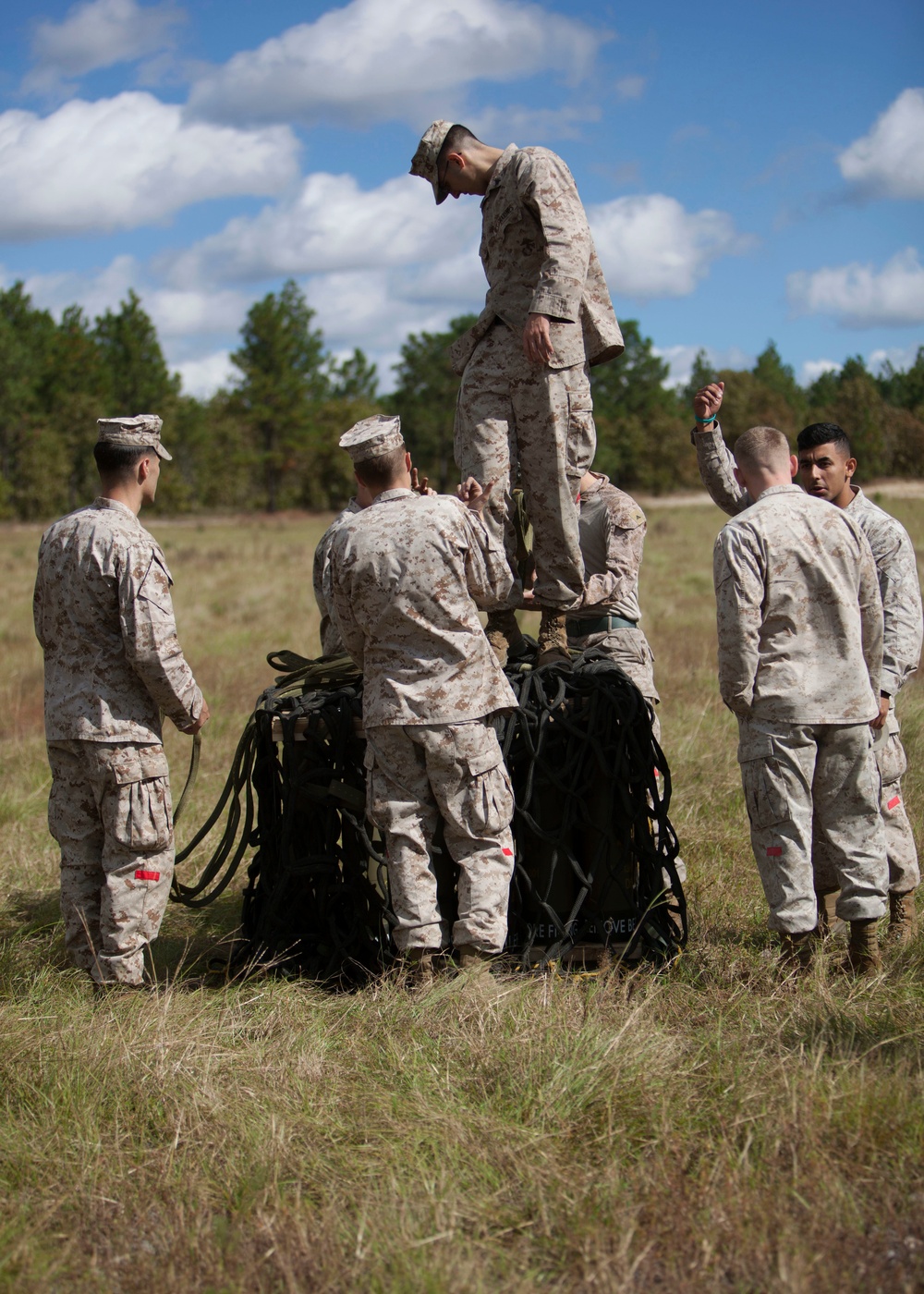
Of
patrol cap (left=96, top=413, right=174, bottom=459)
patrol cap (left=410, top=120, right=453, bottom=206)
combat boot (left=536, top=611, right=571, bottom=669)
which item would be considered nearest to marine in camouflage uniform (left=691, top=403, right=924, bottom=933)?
combat boot (left=536, top=611, right=571, bottom=669)

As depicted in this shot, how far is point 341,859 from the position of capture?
4.42 meters

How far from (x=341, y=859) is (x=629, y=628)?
1.72m

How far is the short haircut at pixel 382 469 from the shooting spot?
162 inches

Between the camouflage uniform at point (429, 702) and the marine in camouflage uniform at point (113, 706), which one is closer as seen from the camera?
the camouflage uniform at point (429, 702)

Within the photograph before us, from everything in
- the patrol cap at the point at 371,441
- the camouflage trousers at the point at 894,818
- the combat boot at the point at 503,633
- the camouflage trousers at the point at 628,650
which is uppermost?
the patrol cap at the point at 371,441

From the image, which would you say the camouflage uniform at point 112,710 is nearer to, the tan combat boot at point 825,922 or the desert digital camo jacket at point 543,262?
the desert digital camo jacket at point 543,262

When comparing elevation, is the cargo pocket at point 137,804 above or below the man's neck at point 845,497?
below

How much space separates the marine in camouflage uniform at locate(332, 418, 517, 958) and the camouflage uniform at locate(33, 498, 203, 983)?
0.74 m

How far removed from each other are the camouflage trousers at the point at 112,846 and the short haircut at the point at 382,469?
130 cm

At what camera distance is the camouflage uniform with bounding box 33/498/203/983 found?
4.23 m

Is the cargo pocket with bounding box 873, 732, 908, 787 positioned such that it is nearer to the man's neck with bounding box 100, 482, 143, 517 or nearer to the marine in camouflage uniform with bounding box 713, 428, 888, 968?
the marine in camouflage uniform with bounding box 713, 428, 888, 968

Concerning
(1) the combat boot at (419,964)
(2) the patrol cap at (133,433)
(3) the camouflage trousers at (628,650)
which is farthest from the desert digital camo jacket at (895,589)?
(2) the patrol cap at (133,433)

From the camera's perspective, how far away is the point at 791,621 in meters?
4.05

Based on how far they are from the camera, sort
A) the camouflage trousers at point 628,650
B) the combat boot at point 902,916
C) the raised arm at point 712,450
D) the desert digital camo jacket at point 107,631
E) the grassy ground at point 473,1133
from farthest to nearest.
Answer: the camouflage trousers at point 628,650 → the raised arm at point 712,450 → the combat boot at point 902,916 → the desert digital camo jacket at point 107,631 → the grassy ground at point 473,1133
